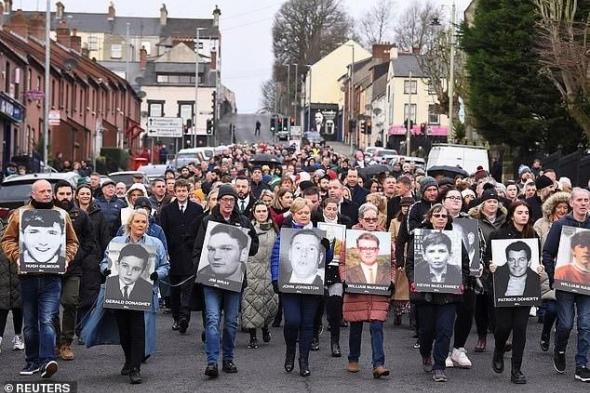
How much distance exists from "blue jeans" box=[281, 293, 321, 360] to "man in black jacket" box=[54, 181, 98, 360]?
2.16 m

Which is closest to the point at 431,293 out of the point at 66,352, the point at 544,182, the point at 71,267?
the point at 71,267

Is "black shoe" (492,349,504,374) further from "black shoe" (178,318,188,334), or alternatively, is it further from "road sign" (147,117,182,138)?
"road sign" (147,117,182,138)

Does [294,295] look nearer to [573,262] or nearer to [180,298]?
[573,262]

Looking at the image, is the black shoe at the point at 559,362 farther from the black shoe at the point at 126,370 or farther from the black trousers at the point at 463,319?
the black shoe at the point at 126,370

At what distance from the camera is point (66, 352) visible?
12727mm

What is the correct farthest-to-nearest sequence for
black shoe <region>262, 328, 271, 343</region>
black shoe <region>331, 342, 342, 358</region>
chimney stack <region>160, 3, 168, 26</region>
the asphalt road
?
chimney stack <region>160, 3, 168, 26</region>
black shoe <region>262, 328, 271, 343</region>
black shoe <region>331, 342, 342, 358</region>
the asphalt road

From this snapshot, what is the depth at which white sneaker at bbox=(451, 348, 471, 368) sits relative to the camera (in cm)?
1244

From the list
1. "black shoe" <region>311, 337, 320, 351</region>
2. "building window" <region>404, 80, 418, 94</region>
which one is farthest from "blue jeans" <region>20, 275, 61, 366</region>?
"building window" <region>404, 80, 418, 94</region>

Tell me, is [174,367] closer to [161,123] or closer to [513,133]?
[513,133]

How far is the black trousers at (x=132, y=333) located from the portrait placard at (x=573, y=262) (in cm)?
406

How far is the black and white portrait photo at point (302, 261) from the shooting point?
11.7 metres

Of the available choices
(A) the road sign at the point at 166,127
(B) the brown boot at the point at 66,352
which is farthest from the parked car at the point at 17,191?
(A) the road sign at the point at 166,127

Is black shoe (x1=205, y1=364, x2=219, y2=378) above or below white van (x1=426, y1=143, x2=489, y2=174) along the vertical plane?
below
